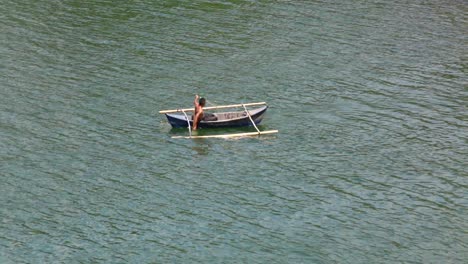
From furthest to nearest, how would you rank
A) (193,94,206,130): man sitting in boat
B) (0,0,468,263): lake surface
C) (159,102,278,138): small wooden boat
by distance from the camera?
1. (159,102,278,138): small wooden boat
2. (193,94,206,130): man sitting in boat
3. (0,0,468,263): lake surface

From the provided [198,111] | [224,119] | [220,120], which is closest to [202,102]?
[198,111]

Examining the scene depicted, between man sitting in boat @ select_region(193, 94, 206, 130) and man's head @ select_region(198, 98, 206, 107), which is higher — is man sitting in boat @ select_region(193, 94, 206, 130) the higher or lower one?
the lower one

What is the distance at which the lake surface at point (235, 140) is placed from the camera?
120 feet

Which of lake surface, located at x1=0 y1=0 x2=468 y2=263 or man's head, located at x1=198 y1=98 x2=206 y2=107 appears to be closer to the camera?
lake surface, located at x1=0 y1=0 x2=468 y2=263

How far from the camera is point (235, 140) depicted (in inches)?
1860

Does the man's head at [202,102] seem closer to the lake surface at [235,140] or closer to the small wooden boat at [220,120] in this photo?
the small wooden boat at [220,120]

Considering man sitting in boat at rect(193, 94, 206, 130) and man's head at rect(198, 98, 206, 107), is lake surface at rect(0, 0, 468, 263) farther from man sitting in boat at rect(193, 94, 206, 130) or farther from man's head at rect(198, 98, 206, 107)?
man's head at rect(198, 98, 206, 107)

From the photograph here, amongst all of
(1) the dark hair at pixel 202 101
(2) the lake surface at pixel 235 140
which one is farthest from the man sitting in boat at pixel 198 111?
(2) the lake surface at pixel 235 140

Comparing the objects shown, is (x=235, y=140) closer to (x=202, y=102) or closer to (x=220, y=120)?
(x=220, y=120)

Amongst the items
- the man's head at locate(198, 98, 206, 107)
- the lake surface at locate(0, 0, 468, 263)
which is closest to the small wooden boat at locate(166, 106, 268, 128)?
the lake surface at locate(0, 0, 468, 263)

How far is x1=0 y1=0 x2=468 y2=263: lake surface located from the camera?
3669 centimetres

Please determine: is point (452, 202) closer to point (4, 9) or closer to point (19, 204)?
point (19, 204)

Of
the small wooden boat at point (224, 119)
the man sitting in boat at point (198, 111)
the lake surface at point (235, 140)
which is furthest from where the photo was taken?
the small wooden boat at point (224, 119)

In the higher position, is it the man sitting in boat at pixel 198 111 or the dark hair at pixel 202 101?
the dark hair at pixel 202 101
